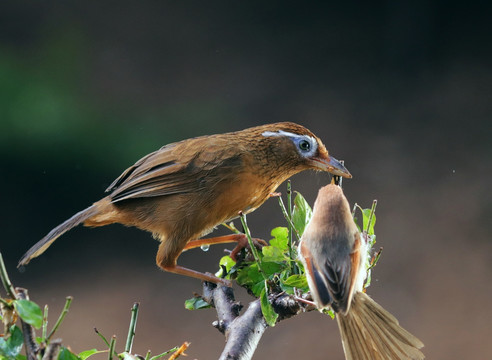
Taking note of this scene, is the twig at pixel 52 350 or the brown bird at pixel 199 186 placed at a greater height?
the brown bird at pixel 199 186

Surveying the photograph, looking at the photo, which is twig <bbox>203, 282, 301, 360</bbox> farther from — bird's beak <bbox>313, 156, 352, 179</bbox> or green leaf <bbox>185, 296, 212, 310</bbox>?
bird's beak <bbox>313, 156, 352, 179</bbox>

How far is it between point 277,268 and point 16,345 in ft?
1.98

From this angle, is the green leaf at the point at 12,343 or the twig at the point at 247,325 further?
the twig at the point at 247,325

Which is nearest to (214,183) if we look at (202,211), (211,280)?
(202,211)

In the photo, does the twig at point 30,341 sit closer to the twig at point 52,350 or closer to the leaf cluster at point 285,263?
the twig at point 52,350

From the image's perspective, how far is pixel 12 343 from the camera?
954 millimetres

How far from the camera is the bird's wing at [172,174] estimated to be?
1834mm

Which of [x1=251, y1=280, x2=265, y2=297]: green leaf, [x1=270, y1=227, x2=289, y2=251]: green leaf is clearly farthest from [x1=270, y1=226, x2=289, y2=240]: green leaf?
[x1=251, y1=280, x2=265, y2=297]: green leaf

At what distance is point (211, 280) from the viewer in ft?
5.19

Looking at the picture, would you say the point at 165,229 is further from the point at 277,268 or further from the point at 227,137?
the point at 277,268

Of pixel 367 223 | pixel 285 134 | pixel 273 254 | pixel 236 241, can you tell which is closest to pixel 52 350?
pixel 273 254

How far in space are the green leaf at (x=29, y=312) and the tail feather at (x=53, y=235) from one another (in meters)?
0.82

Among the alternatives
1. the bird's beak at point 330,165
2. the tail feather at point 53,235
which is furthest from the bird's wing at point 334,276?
the tail feather at point 53,235

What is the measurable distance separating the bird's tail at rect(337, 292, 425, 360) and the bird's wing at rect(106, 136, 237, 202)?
2.67 feet
